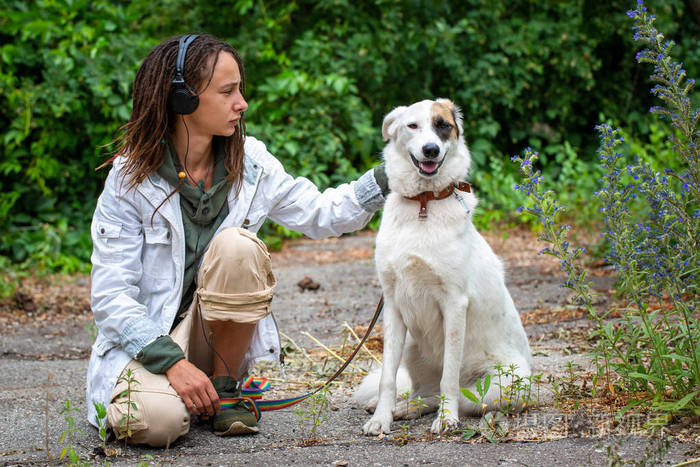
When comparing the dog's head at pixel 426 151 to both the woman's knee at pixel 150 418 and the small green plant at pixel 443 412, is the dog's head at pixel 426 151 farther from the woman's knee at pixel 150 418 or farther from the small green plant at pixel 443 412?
the woman's knee at pixel 150 418

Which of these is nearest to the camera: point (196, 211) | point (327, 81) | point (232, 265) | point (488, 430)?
point (488, 430)

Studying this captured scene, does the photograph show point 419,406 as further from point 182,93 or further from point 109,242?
point 182,93

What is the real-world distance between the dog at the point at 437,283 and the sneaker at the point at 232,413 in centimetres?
44

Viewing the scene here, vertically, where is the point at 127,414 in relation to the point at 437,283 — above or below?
below

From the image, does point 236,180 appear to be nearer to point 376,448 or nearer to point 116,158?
point 116,158

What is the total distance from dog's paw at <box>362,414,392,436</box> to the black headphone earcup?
134cm

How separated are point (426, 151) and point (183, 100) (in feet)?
3.05

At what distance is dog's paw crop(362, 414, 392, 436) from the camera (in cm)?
252

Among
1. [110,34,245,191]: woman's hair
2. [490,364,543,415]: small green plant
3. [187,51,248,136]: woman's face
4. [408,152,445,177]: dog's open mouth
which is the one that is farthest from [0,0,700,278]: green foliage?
[490,364,543,415]: small green plant

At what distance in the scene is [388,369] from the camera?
266 centimetres

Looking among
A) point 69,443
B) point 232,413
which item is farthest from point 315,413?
point 69,443

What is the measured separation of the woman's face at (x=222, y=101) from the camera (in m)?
2.65

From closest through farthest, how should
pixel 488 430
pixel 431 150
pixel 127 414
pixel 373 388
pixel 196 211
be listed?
1. pixel 127 414
2. pixel 488 430
3. pixel 431 150
4. pixel 196 211
5. pixel 373 388

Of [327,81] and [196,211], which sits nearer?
[196,211]
